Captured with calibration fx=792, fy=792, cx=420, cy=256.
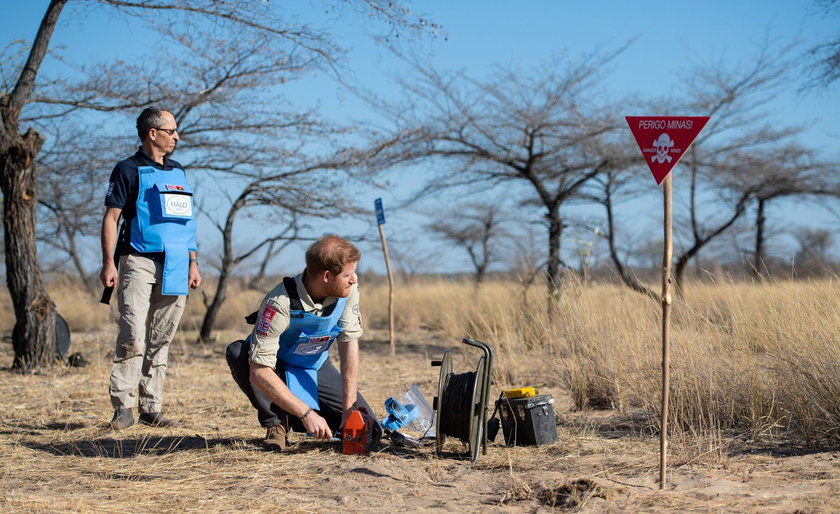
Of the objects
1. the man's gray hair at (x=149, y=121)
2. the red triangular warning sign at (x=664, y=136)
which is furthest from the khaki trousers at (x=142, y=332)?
the red triangular warning sign at (x=664, y=136)

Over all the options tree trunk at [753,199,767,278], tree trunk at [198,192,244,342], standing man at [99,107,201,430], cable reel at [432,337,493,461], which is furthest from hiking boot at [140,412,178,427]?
Answer: tree trunk at [753,199,767,278]

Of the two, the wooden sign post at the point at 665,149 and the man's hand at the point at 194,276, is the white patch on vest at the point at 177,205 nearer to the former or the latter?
the man's hand at the point at 194,276

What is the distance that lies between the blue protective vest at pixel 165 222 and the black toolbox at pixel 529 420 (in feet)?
7.57

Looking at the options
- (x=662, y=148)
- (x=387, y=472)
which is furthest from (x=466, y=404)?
(x=662, y=148)

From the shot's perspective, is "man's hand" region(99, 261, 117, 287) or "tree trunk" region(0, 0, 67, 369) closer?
"man's hand" region(99, 261, 117, 287)

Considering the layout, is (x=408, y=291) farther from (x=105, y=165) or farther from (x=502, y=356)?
(x=502, y=356)

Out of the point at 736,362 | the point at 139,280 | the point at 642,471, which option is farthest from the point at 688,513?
the point at 139,280

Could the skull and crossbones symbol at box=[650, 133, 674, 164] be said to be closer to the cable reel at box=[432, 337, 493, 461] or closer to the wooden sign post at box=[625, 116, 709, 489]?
the wooden sign post at box=[625, 116, 709, 489]

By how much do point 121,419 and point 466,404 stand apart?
245 centimetres

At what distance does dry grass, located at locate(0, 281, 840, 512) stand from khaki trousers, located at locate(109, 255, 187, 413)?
31cm

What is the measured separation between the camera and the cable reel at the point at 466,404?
4.14 metres

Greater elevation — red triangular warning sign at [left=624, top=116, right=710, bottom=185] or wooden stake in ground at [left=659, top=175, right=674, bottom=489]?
red triangular warning sign at [left=624, top=116, right=710, bottom=185]

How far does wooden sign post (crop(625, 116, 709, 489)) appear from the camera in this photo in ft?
12.1

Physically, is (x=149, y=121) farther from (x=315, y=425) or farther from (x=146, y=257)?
(x=315, y=425)
